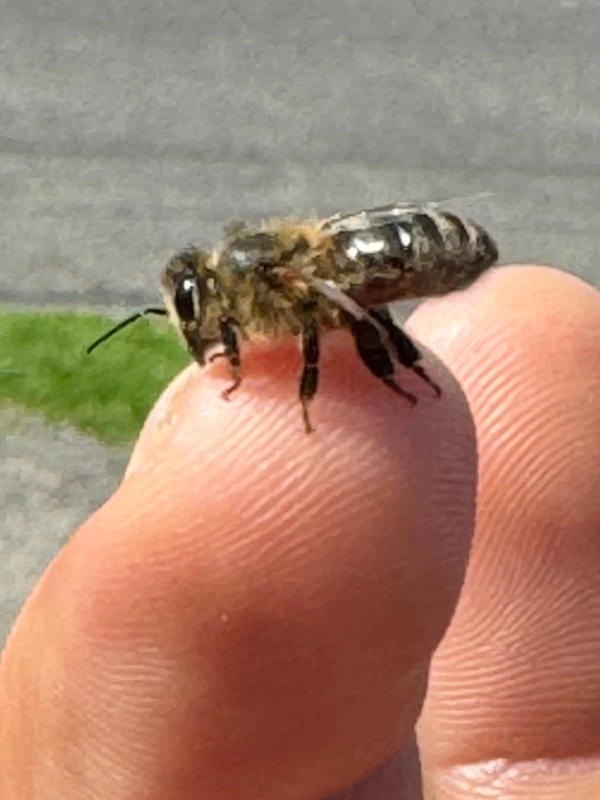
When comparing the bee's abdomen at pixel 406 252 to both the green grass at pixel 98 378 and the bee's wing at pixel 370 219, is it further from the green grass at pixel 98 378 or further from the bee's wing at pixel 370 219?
the green grass at pixel 98 378

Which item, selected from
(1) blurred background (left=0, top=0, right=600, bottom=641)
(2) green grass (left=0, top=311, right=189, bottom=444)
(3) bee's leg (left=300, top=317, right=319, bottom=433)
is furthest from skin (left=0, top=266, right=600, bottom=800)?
(1) blurred background (left=0, top=0, right=600, bottom=641)

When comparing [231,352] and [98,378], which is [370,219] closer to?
[231,352]

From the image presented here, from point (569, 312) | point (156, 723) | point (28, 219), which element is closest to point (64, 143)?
point (28, 219)

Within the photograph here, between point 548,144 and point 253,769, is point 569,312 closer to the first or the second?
point 253,769

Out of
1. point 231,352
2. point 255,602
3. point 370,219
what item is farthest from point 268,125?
point 255,602

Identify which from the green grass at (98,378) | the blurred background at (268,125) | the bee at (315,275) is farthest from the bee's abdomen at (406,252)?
the blurred background at (268,125)

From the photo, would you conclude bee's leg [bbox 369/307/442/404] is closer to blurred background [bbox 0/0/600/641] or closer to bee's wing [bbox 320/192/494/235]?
bee's wing [bbox 320/192/494/235]
